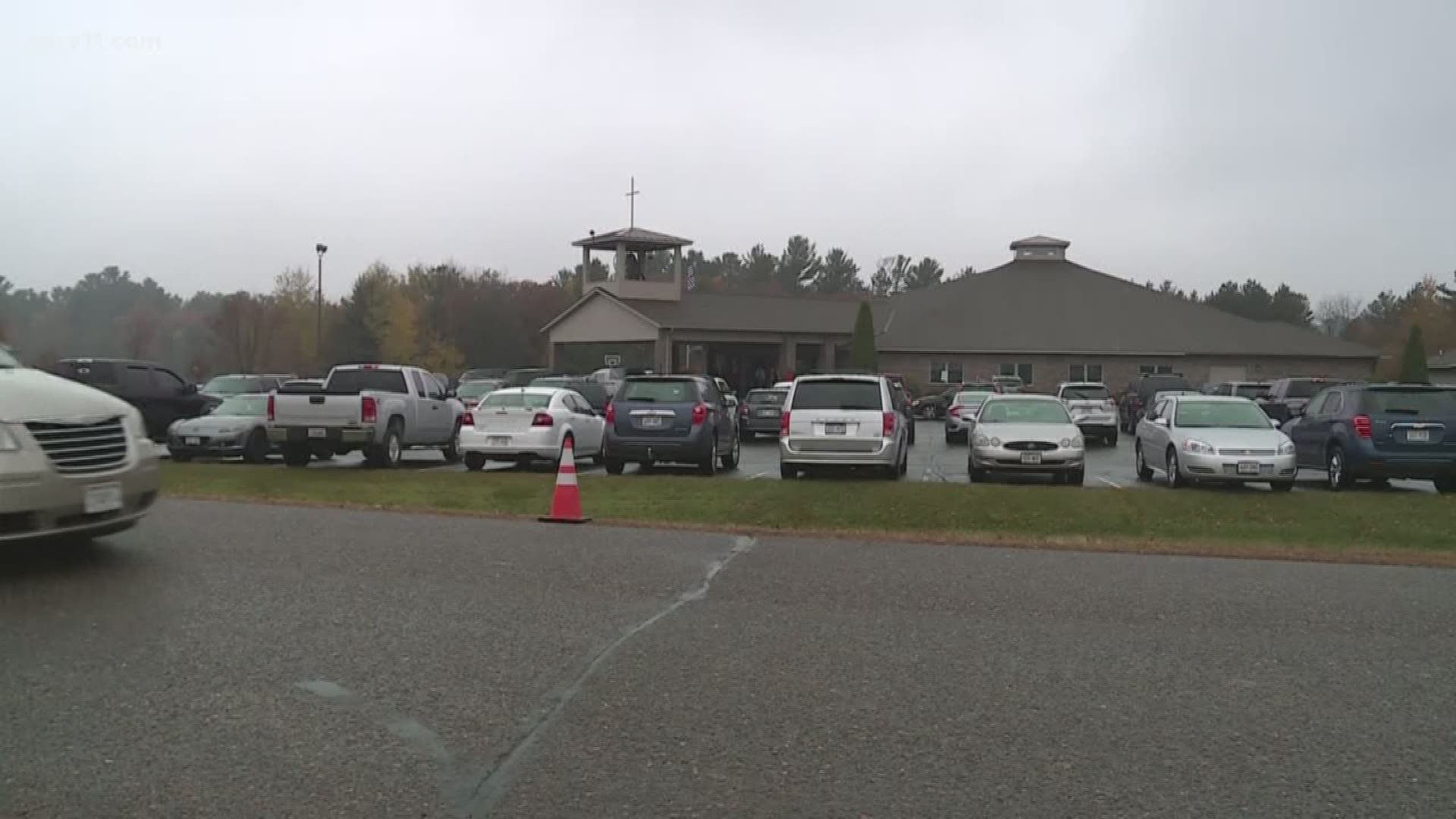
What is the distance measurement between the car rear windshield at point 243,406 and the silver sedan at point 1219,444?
15.6 m

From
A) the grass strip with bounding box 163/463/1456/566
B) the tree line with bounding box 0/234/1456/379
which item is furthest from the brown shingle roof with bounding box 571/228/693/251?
the grass strip with bounding box 163/463/1456/566

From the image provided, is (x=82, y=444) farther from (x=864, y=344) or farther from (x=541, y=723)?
(x=864, y=344)

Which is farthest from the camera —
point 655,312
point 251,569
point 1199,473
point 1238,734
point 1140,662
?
point 655,312

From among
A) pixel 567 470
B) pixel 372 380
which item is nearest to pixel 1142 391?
pixel 372 380

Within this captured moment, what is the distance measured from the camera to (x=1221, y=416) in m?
18.2

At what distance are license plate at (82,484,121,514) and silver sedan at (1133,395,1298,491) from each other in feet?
46.3

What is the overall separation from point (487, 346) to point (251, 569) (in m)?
73.3

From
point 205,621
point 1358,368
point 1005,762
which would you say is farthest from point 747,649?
point 1358,368

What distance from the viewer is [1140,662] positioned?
22.7 ft

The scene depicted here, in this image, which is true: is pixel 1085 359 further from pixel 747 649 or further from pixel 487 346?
pixel 747 649

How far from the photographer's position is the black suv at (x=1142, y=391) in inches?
1519

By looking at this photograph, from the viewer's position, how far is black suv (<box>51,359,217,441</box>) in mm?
22812

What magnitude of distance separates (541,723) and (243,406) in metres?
18.3

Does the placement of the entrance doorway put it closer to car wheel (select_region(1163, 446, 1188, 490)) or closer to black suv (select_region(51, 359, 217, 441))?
black suv (select_region(51, 359, 217, 441))
